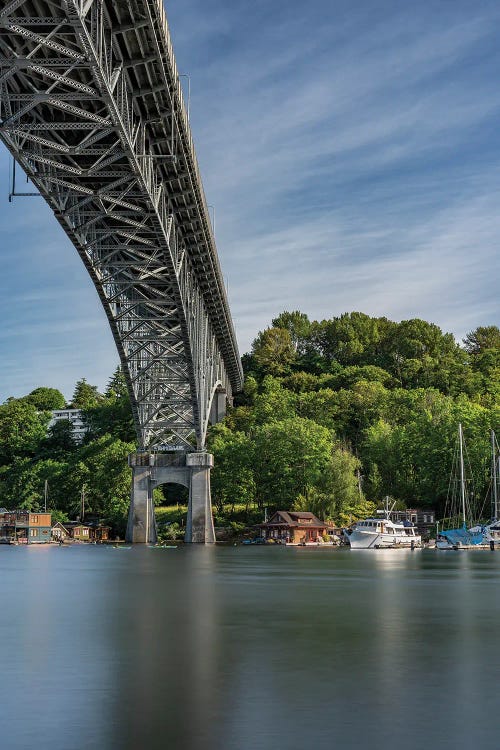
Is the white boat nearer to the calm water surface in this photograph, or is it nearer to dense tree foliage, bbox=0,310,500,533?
dense tree foliage, bbox=0,310,500,533

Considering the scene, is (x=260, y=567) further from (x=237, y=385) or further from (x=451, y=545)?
(x=237, y=385)

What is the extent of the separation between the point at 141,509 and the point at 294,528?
15.3m

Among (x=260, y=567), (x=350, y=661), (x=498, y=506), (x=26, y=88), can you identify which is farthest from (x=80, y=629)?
(x=498, y=506)

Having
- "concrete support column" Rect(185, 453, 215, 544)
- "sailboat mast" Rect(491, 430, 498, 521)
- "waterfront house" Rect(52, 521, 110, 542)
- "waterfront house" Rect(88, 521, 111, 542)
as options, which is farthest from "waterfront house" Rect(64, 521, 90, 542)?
"sailboat mast" Rect(491, 430, 498, 521)

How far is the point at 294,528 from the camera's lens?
8300cm

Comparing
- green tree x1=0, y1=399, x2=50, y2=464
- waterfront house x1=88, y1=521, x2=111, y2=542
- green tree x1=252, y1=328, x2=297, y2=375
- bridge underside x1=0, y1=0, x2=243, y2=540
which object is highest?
green tree x1=252, y1=328, x2=297, y2=375

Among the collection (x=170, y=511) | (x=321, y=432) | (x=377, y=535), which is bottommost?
(x=377, y=535)

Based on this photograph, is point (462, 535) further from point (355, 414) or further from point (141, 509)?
point (355, 414)

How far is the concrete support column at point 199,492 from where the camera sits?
74125 millimetres

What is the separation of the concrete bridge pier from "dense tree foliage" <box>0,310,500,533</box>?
44.8 feet

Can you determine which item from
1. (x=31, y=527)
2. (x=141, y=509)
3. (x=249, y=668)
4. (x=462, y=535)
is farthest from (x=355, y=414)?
(x=249, y=668)

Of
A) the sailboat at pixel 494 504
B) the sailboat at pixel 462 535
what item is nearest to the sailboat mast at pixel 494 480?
the sailboat at pixel 494 504

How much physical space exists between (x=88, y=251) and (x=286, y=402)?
2643 inches

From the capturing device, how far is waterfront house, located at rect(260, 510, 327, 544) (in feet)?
273
